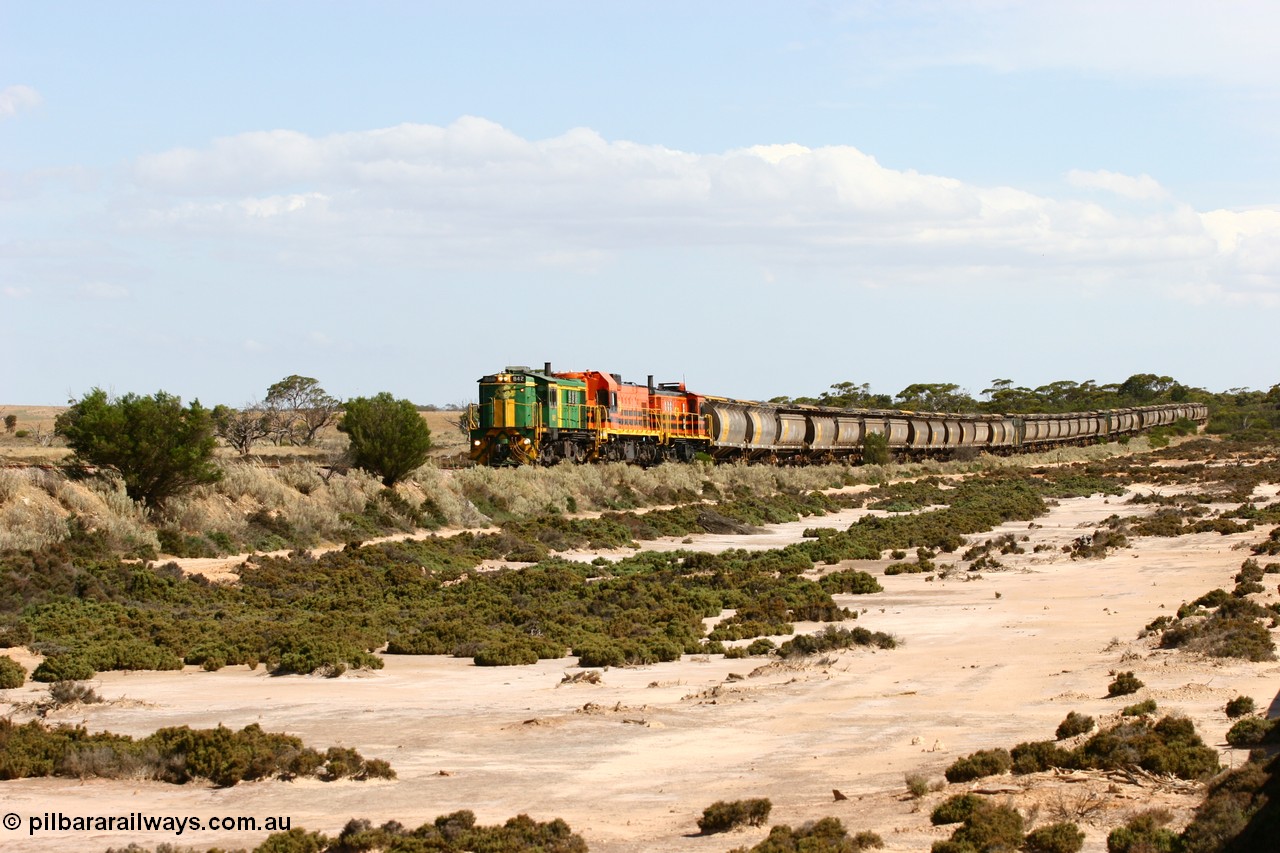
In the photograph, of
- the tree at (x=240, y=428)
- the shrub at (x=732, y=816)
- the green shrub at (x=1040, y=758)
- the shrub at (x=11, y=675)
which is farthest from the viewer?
the tree at (x=240, y=428)

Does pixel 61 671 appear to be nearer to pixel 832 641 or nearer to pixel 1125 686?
pixel 832 641

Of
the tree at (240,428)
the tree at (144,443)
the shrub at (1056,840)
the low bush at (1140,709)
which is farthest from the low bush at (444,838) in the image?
the tree at (240,428)

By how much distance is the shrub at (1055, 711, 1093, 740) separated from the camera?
11570 millimetres

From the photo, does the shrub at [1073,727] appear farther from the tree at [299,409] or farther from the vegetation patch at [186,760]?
the tree at [299,409]

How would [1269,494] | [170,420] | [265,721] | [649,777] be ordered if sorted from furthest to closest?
1. [1269,494]
2. [170,420]
3. [265,721]
4. [649,777]

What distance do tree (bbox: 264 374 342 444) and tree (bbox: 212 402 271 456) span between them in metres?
2.95

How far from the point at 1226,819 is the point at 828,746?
4.28 meters

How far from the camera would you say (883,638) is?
18344mm

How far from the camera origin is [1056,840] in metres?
8.48

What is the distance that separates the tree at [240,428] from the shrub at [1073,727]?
5579cm

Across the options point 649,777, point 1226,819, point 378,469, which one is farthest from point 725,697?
point 378,469

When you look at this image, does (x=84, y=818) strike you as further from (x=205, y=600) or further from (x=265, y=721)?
(x=205, y=600)

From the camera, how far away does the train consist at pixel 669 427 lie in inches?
1764

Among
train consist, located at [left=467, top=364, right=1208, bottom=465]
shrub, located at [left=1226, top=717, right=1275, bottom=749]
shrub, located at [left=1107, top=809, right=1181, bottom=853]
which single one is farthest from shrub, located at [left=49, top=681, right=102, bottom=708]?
train consist, located at [left=467, top=364, right=1208, bottom=465]
